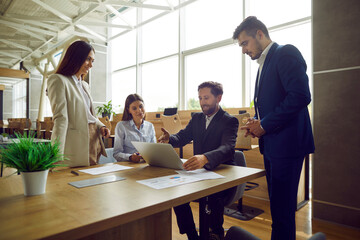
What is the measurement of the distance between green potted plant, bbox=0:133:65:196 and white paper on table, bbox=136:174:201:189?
378mm

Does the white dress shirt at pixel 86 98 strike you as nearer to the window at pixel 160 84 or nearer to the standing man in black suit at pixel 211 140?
the standing man in black suit at pixel 211 140

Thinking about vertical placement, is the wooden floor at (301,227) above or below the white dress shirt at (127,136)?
below

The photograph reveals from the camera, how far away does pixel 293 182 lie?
1382 mm

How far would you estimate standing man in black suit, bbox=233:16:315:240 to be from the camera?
1.34m

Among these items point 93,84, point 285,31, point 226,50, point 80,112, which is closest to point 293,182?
point 80,112

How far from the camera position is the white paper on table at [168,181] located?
3.29ft

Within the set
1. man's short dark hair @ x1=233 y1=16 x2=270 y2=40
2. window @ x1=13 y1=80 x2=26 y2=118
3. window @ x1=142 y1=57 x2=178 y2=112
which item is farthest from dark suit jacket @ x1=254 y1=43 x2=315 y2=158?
window @ x1=13 y1=80 x2=26 y2=118

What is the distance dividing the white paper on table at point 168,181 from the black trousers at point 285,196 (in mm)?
562

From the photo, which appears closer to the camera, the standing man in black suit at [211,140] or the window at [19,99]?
the standing man in black suit at [211,140]

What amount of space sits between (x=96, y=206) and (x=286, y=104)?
1.05m

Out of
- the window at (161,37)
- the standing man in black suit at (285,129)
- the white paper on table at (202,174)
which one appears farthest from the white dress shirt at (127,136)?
the window at (161,37)

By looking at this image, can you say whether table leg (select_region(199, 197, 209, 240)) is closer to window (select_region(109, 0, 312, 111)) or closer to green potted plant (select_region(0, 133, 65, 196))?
green potted plant (select_region(0, 133, 65, 196))

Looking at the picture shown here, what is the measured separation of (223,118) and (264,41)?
0.55 metres

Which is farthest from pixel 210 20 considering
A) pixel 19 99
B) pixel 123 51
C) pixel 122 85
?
pixel 19 99
